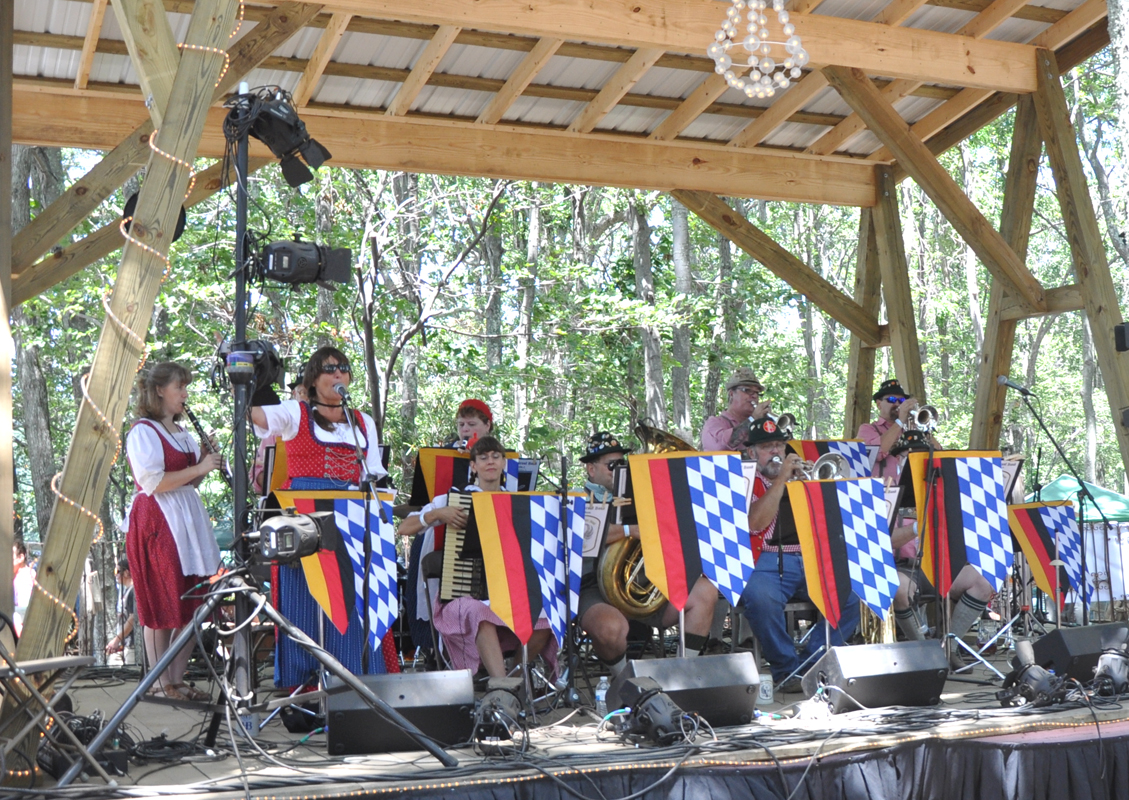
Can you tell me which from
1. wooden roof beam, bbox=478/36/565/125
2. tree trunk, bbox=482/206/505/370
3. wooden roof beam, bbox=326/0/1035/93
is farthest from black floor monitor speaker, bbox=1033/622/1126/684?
tree trunk, bbox=482/206/505/370

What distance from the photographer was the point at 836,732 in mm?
4219

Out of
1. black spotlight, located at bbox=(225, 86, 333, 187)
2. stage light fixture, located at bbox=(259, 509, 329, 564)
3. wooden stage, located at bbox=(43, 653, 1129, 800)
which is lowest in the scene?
wooden stage, located at bbox=(43, 653, 1129, 800)

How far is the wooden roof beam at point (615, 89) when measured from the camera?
23.2 feet

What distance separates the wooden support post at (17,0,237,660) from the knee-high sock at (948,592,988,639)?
4581mm

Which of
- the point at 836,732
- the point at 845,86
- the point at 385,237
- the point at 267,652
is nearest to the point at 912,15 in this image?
the point at 845,86

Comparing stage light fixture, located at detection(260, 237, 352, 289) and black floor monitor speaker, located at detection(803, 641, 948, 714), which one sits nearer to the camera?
stage light fixture, located at detection(260, 237, 352, 289)

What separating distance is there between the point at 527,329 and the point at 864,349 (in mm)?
A: 6422

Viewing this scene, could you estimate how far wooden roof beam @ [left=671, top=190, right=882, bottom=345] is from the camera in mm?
8703

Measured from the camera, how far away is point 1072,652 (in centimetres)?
485

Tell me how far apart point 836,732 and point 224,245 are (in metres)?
10.3

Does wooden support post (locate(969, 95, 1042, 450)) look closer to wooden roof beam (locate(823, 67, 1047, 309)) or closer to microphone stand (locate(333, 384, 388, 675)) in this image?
wooden roof beam (locate(823, 67, 1047, 309))

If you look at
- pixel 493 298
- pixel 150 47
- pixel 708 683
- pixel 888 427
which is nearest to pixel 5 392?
pixel 150 47

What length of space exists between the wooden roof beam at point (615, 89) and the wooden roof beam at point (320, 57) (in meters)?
1.78

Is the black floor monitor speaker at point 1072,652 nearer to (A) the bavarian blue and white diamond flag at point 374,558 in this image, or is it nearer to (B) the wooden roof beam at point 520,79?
(A) the bavarian blue and white diamond flag at point 374,558
